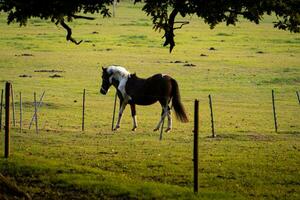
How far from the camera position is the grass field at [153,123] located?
53.6 feet

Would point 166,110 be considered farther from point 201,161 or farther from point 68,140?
point 201,161

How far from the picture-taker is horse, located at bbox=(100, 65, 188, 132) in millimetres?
31062

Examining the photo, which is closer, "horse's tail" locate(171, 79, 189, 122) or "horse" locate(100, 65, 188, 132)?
"horse's tail" locate(171, 79, 189, 122)

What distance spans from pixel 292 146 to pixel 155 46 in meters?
55.3

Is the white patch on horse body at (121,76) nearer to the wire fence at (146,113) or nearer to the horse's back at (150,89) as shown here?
the horse's back at (150,89)

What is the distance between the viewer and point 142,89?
1303 inches

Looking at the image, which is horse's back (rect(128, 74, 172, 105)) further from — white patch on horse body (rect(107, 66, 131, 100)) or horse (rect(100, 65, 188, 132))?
white patch on horse body (rect(107, 66, 131, 100))

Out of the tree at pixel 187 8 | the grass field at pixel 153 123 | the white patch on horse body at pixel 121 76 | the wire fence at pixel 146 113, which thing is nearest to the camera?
the grass field at pixel 153 123

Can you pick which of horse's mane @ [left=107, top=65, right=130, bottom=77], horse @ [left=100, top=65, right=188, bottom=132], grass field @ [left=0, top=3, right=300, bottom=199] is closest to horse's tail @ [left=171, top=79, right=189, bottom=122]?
horse @ [left=100, top=65, right=188, bottom=132]

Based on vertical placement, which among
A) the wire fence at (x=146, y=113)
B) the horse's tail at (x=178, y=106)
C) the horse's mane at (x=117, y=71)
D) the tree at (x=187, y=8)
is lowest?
the wire fence at (x=146, y=113)

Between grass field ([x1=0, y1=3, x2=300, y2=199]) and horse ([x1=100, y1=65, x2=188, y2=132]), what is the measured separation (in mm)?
1098

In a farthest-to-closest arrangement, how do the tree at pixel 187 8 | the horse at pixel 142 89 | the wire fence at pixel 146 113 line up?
the wire fence at pixel 146 113 → the horse at pixel 142 89 → the tree at pixel 187 8

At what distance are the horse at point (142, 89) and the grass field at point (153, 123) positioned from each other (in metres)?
1.10

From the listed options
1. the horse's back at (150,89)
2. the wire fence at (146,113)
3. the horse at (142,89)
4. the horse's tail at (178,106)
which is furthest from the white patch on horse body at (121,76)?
the horse's tail at (178,106)
